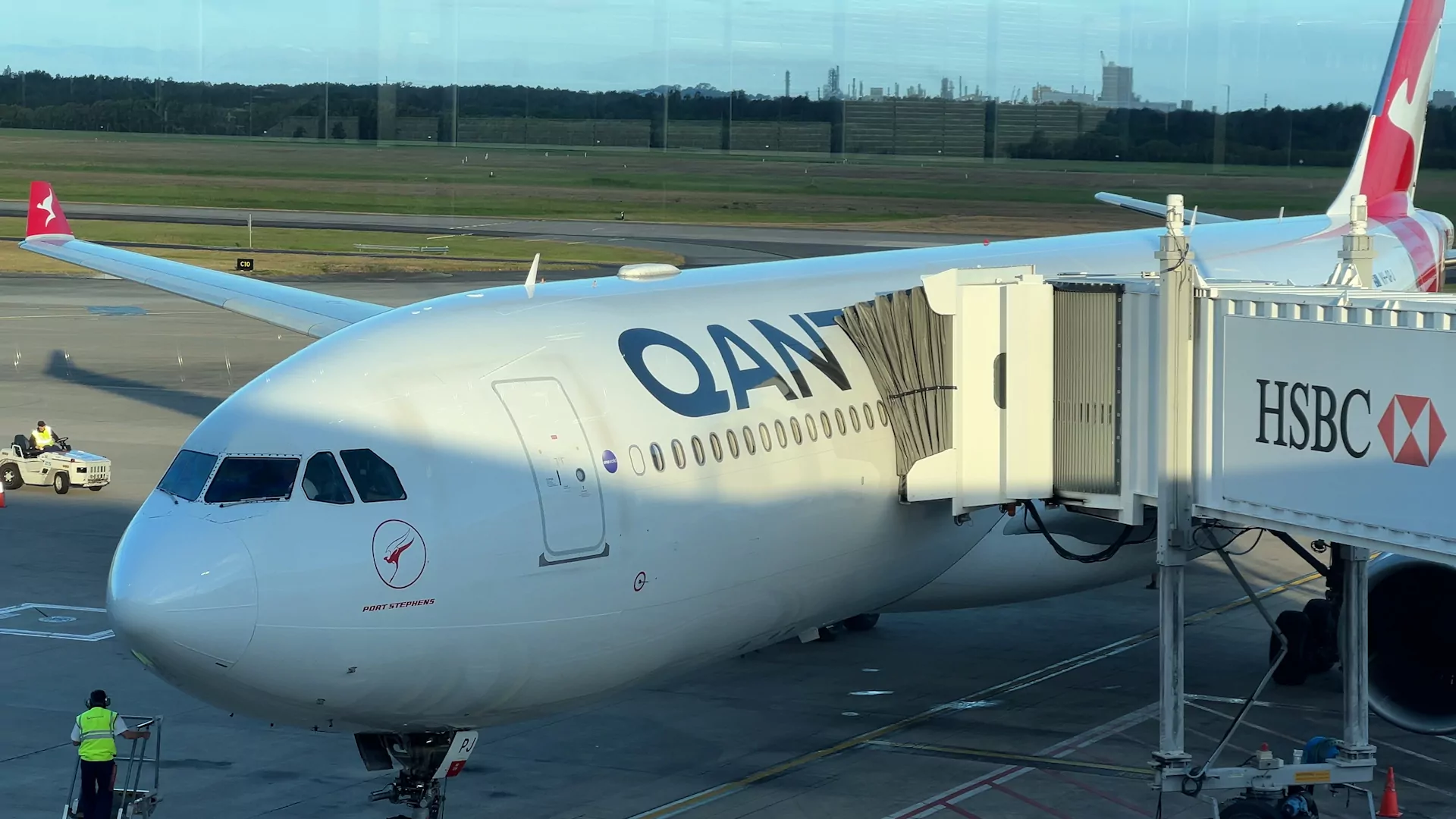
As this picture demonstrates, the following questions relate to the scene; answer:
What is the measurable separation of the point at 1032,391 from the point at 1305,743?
5.60 metres

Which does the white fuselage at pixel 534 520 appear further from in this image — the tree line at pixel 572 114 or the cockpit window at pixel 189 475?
the tree line at pixel 572 114

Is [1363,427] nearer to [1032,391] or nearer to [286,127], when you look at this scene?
[1032,391]

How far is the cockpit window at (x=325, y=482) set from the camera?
12422mm

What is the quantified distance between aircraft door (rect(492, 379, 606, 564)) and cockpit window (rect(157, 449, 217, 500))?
7.52 feet

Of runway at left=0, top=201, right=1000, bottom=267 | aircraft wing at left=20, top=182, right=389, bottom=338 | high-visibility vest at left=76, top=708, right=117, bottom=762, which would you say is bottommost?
high-visibility vest at left=76, top=708, right=117, bottom=762

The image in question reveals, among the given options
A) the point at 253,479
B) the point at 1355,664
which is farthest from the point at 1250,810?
the point at 253,479

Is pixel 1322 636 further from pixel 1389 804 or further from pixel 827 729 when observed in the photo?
pixel 827 729

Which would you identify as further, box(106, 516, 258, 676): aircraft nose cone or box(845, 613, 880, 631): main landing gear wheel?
box(845, 613, 880, 631): main landing gear wheel

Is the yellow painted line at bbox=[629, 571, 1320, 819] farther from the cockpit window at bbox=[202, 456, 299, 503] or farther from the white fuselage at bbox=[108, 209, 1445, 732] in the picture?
the cockpit window at bbox=[202, 456, 299, 503]

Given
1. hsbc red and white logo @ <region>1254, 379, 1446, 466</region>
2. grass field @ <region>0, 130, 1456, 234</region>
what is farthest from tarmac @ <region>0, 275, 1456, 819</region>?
grass field @ <region>0, 130, 1456, 234</region>

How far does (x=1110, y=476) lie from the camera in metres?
15.7

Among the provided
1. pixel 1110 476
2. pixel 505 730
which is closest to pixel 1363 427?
pixel 1110 476

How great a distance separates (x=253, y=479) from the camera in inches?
492

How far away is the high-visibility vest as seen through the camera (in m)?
15.0
